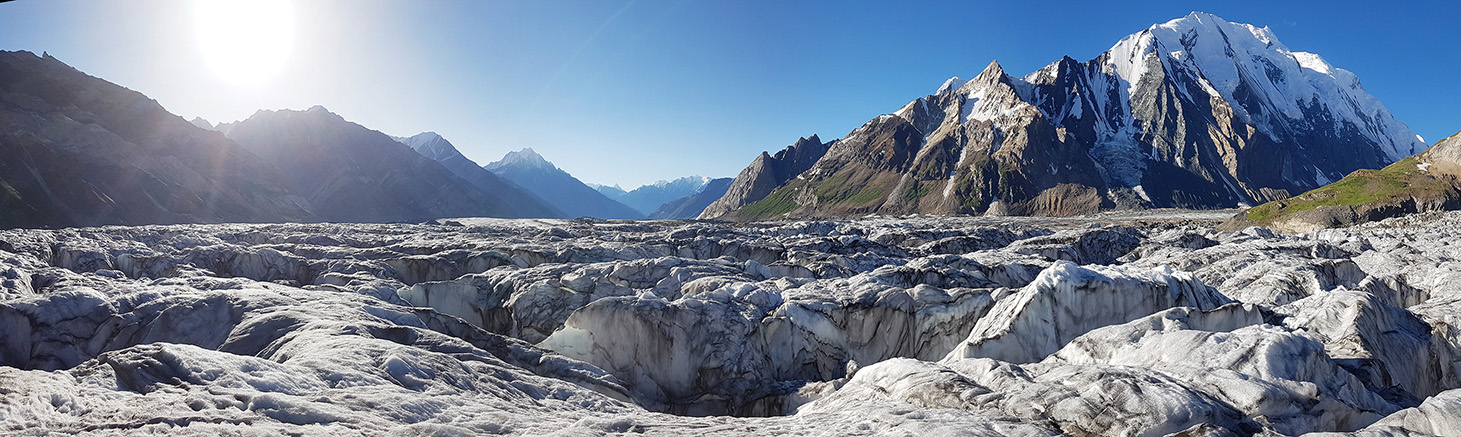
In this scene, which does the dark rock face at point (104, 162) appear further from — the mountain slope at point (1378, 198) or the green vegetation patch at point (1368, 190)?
the green vegetation patch at point (1368, 190)

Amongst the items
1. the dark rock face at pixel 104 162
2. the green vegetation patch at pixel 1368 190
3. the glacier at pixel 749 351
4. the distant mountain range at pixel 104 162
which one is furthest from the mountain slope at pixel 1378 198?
the distant mountain range at pixel 104 162

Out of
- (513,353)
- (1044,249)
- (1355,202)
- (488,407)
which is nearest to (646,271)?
(513,353)

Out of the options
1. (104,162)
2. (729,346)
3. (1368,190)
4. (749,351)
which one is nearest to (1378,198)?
(1368,190)

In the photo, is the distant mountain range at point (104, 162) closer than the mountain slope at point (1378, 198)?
No

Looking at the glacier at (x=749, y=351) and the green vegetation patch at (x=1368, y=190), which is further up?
the green vegetation patch at (x=1368, y=190)

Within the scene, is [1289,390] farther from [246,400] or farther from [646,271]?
[646,271]
